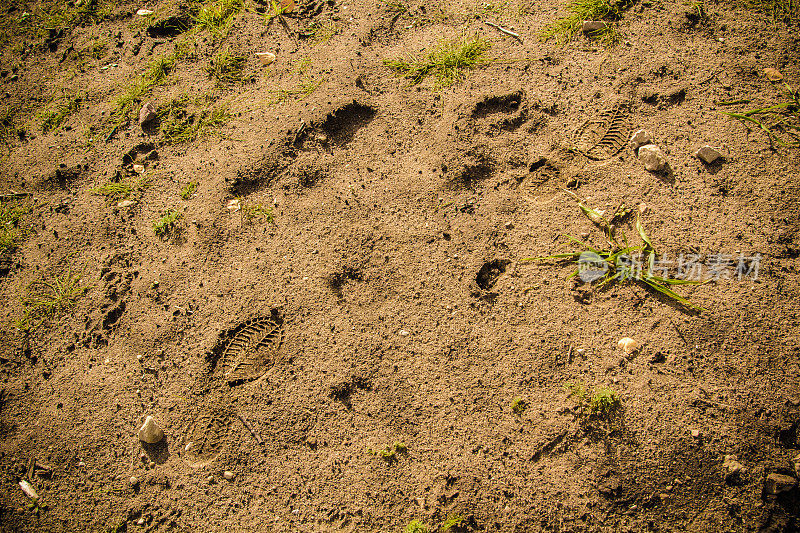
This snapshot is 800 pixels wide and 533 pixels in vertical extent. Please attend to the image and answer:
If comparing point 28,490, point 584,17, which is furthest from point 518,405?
point 584,17

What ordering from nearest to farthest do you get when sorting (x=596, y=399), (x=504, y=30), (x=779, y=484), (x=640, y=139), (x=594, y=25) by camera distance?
A: (x=779, y=484) < (x=596, y=399) < (x=640, y=139) < (x=594, y=25) < (x=504, y=30)

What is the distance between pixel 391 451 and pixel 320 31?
267 cm

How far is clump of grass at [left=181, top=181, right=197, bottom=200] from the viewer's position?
2459mm

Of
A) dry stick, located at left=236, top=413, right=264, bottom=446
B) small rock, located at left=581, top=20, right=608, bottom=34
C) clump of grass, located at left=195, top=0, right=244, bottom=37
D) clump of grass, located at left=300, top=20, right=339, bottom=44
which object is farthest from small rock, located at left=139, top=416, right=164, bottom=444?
small rock, located at left=581, top=20, right=608, bottom=34

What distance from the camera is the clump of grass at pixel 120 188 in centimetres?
256

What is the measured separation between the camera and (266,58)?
282cm

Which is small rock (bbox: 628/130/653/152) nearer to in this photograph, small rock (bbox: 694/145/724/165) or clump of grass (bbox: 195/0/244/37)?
small rock (bbox: 694/145/724/165)

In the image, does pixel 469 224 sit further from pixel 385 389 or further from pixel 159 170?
pixel 159 170

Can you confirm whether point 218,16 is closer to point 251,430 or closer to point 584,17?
point 584,17

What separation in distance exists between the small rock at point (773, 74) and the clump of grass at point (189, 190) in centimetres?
328

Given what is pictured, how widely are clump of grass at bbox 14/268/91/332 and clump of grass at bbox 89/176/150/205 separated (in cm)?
49

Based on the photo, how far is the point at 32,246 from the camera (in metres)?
2.53

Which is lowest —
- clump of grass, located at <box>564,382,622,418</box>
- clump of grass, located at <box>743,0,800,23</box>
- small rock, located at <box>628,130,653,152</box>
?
clump of grass, located at <box>564,382,622,418</box>
